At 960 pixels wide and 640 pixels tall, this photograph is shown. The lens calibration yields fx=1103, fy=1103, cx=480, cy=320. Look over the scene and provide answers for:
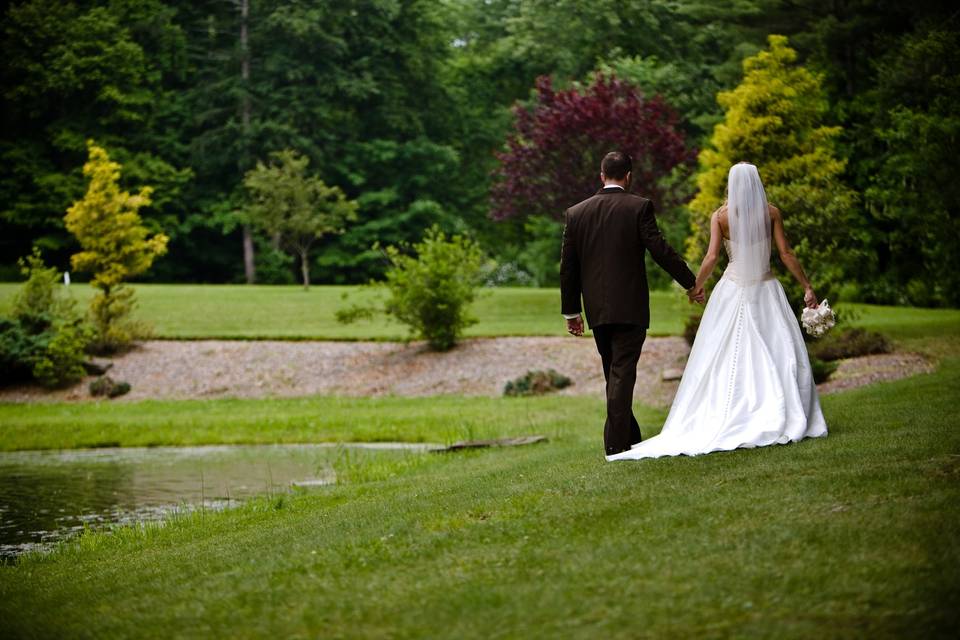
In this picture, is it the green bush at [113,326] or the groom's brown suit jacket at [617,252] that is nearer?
the groom's brown suit jacket at [617,252]

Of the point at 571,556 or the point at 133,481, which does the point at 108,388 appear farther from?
the point at 571,556

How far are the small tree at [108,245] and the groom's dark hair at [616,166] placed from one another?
17.0 m

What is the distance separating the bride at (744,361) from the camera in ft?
26.0

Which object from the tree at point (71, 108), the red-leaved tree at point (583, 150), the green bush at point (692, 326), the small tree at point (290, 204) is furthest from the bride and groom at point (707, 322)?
the tree at point (71, 108)

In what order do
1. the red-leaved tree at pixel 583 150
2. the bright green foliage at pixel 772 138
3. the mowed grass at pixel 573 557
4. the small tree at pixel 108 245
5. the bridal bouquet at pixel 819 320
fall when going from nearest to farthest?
the mowed grass at pixel 573 557
the bridal bouquet at pixel 819 320
the bright green foliage at pixel 772 138
the small tree at pixel 108 245
the red-leaved tree at pixel 583 150

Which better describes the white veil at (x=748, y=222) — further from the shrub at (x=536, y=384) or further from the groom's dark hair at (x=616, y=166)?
the shrub at (x=536, y=384)

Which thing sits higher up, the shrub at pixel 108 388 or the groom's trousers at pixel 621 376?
the groom's trousers at pixel 621 376

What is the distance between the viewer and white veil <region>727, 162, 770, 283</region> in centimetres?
845

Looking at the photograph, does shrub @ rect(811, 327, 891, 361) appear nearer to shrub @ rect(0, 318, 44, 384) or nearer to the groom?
the groom

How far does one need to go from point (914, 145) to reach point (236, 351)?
13.6 meters

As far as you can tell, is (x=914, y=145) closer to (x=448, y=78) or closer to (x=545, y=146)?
(x=545, y=146)

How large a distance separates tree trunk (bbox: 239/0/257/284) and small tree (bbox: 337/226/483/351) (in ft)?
94.0

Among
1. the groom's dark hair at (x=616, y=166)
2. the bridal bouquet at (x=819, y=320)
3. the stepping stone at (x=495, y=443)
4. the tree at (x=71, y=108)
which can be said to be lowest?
the stepping stone at (x=495, y=443)

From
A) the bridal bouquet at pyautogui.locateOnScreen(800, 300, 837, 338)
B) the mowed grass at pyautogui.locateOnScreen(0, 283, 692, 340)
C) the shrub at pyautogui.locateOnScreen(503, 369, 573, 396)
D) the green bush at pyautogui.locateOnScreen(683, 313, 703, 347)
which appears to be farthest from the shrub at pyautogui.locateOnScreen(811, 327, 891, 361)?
the bridal bouquet at pyautogui.locateOnScreen(800, 300, 837, 338)
